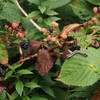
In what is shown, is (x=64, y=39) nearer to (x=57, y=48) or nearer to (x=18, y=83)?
(x=57, y=48)

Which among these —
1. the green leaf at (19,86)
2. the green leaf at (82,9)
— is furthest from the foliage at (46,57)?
the green leaf at (82,9)

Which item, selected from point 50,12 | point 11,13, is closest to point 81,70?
point 50,12

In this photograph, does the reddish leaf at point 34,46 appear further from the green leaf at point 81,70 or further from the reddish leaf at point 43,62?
the green leaf at point 81,70

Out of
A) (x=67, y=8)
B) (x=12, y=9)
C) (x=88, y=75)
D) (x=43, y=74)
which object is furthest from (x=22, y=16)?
(x=88, y=75)

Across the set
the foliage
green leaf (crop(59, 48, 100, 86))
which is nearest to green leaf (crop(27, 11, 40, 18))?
the foliage

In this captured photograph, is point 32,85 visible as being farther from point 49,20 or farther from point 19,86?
point 49,20

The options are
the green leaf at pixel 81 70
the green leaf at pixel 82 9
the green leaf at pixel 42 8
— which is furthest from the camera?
the green leaf at pixel 82 9

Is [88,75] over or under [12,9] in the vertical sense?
under
